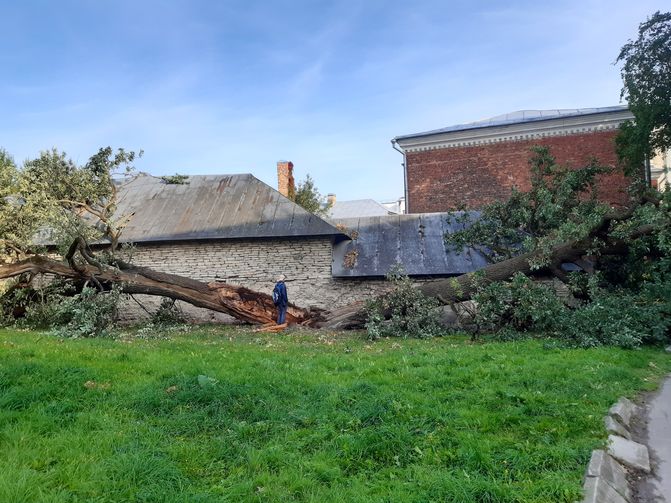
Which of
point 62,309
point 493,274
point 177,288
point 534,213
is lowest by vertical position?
point 62,309

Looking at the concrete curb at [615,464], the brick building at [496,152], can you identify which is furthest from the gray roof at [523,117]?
the concrete curb at [615,464]

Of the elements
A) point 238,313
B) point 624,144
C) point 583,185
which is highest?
point 624,144

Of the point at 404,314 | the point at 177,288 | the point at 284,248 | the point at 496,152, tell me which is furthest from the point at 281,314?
the point at 496,152

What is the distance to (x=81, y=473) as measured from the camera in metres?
3.44

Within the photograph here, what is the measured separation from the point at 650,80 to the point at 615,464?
11.8 meters

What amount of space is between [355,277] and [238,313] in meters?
3.49

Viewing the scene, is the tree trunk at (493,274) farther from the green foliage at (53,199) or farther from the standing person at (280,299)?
the green foliage at (53,199)

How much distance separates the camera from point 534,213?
13.1 meters

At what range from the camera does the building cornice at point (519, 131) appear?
20.6m

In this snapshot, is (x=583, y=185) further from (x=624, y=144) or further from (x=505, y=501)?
(x=505, y=501)

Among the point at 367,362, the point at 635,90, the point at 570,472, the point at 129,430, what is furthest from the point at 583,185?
the point at 129,430

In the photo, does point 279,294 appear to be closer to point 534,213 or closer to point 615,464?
point 534,213

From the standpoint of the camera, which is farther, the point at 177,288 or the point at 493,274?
the point at 177,288

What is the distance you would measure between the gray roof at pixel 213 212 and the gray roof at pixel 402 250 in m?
1.09
